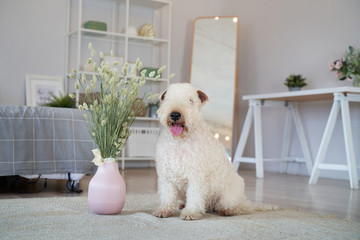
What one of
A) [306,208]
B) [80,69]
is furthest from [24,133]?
[80,69]

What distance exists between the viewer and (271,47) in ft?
18.0

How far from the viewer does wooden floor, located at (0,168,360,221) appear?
8.34 ft

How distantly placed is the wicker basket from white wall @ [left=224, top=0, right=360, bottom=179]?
1.39m

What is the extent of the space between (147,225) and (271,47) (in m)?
4.21

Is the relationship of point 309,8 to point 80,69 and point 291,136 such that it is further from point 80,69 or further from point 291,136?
point 80,69

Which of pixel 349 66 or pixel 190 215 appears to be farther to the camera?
pixel 349 66

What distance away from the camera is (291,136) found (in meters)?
5.12

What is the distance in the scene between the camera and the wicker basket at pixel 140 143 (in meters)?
5.17

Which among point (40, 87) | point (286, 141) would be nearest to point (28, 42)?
point (40, 87)

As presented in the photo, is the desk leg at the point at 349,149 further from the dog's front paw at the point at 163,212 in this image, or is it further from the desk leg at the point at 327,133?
the dog's front paw at the point at 163,212

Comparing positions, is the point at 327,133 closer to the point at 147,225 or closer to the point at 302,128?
the point at 302,128

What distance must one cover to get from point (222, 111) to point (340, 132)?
1.46 m

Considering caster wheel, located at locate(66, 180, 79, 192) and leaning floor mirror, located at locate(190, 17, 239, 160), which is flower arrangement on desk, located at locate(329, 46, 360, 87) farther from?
caster wheel, located at locate(66, 180, 79, 192)

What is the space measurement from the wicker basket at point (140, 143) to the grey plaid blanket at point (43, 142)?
2.19 metres
